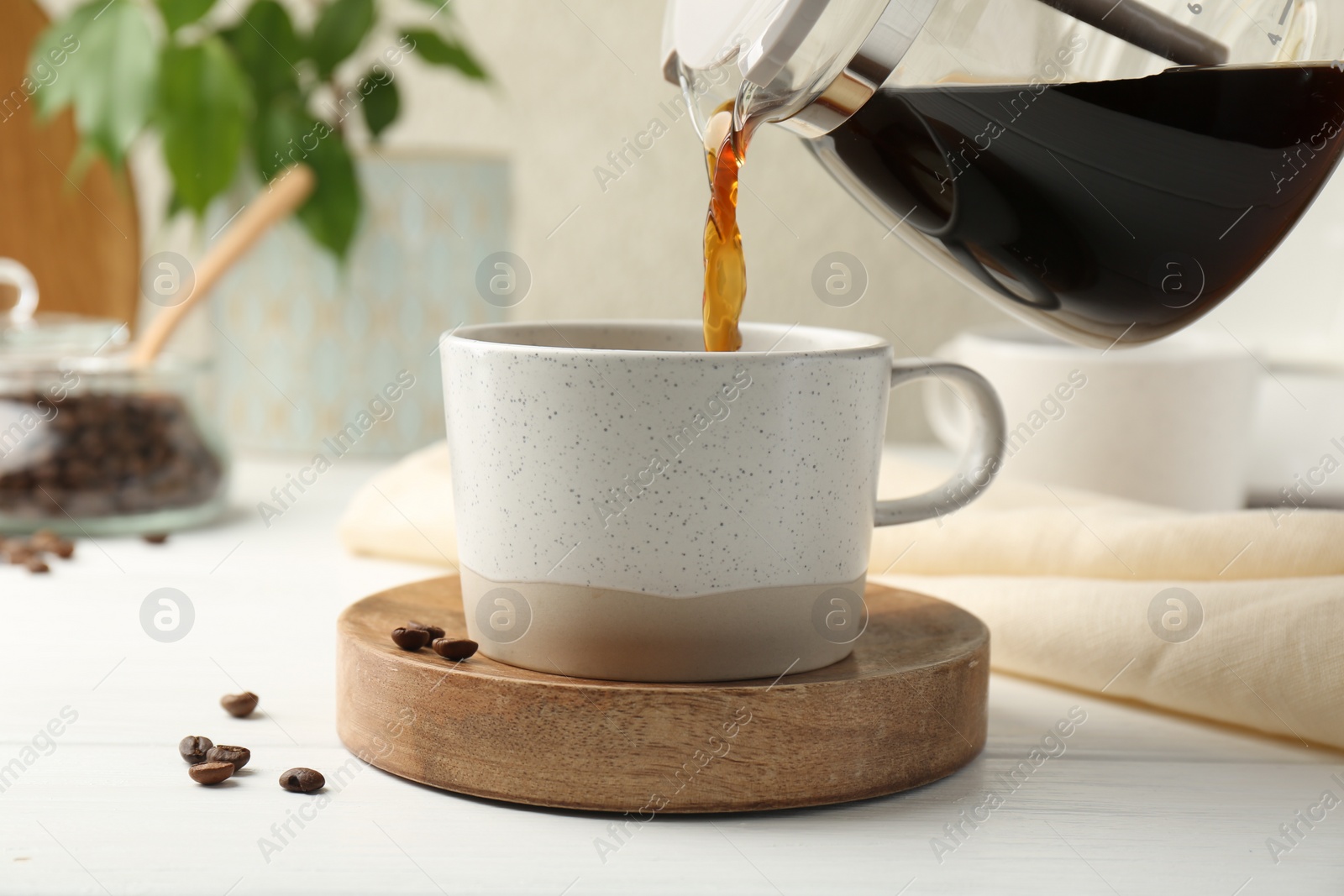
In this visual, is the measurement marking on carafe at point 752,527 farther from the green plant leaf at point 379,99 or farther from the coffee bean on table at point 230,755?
the green plant leaf at point 379,99

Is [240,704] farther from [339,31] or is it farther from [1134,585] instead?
[339,31]

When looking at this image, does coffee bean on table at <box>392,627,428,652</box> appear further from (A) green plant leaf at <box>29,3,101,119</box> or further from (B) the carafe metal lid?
(A) green plant leaf at <box>29,3,101,119</box>

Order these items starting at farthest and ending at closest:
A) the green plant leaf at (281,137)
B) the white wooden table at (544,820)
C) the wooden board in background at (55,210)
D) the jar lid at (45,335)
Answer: the wooden board in background at (55,210)
the green plant leaf at (281,137)
the jar lid at (45,335)
the white wooden table at (544,820)

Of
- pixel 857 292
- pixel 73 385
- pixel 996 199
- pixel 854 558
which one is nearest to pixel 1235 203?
pixel 996 199

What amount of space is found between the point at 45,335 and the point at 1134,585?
0.80 meters

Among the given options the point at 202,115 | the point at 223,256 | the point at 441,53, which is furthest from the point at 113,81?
the point at 441,53

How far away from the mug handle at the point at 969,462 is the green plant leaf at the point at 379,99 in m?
0.75

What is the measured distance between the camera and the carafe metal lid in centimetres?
43

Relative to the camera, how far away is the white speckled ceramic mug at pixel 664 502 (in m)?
0.48

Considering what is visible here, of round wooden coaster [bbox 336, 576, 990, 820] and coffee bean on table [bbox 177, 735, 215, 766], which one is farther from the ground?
round wooden coaster [bbox 336, 576, 990, 820]

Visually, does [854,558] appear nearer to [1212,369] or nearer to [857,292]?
[1212,369]

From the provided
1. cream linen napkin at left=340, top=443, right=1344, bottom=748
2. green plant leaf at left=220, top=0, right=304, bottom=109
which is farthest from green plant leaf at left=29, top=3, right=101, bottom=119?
cream linen napkin at left=340, top=443, right=1344, bottom=748

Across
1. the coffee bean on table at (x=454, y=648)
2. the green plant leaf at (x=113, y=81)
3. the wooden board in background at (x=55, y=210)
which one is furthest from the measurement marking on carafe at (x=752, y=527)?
the wooden board in background at (x=55, y=210)

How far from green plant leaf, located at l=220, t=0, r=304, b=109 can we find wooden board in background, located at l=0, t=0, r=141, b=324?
0.95 feet
